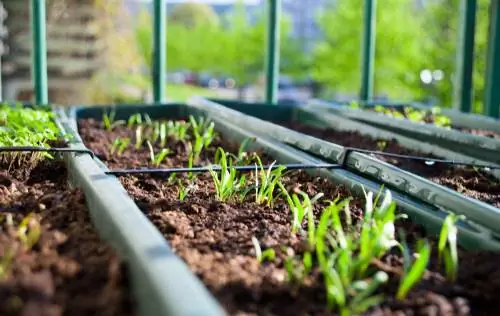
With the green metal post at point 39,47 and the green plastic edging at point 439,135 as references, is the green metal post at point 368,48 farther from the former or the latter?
the green metal post at point 39,47

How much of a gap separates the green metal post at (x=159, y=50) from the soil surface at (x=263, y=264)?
1585mm

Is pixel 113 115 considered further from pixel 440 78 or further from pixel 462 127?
pixel 440 78

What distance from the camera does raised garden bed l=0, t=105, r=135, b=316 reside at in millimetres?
643

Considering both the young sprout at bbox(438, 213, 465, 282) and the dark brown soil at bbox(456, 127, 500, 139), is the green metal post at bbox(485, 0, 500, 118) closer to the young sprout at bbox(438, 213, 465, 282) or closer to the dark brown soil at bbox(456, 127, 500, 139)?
the dark brown soil at bbox(456, 127, 500, 139)

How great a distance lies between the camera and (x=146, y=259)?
700 millimetres

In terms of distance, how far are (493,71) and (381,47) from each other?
11.4 metres

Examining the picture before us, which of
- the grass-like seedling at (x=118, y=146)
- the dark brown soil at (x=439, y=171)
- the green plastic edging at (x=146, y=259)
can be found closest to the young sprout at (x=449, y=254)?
the green plastic edging at (x=146, y=259)

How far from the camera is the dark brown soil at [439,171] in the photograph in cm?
148

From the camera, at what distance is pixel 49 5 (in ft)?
20.7

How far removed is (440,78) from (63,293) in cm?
1399

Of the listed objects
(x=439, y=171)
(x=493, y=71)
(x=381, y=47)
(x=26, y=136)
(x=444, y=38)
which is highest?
(x=444, y=38)

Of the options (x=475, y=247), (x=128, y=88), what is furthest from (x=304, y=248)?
(x=128, y=88)

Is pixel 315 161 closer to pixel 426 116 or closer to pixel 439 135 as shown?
pixel 439 135

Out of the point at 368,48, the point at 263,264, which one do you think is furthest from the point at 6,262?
the point at 368,48
